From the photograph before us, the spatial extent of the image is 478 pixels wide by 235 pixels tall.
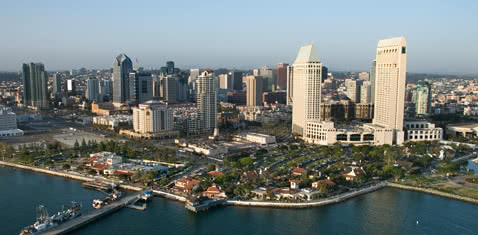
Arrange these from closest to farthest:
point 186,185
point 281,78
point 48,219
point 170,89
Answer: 1. point 48,219
2. point 186,185
3. point 170,89
4. point 281,78

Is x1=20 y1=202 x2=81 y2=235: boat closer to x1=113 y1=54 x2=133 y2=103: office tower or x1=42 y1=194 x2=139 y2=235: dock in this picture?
x1=42 y1=194 x2=139 y2=235: dock

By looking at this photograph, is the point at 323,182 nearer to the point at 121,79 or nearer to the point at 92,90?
the point at 121,79

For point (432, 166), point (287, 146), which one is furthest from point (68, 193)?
point (432, 166)

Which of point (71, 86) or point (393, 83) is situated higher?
point (393, 83)

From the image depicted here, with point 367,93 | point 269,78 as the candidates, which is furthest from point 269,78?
point 367,93

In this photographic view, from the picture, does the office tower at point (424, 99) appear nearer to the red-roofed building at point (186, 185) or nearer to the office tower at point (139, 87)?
the office tower at point (139, 87)

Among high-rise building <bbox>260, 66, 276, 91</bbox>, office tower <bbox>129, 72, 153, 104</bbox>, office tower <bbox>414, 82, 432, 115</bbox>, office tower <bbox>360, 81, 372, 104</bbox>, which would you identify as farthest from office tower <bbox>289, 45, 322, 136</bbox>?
high-rise building <bbox>260, 66, 276, 91</bbox>
